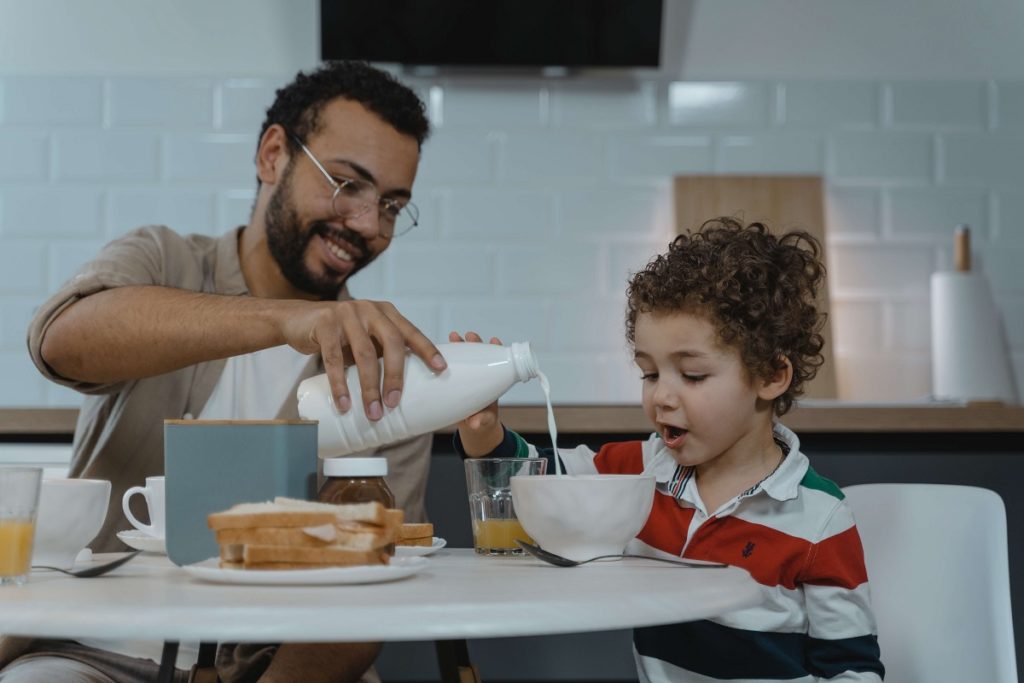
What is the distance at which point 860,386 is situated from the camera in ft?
8.82

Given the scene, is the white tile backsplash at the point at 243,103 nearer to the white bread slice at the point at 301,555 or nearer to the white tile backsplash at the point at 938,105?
the white tile backsplash at the point at 938,105

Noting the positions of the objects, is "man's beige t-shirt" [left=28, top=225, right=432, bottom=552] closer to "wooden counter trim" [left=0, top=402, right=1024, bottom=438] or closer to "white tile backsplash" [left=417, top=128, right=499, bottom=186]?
"wooden counter trim" [left=0, top=402, right=1024, bottom=438]

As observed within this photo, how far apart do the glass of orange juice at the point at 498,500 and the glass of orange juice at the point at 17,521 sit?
389mm

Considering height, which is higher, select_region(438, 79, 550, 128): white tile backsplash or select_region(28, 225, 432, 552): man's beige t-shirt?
select_region(438, 79, 550, 128): white tile backsplash

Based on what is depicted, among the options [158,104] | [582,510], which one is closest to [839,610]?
[582,510]

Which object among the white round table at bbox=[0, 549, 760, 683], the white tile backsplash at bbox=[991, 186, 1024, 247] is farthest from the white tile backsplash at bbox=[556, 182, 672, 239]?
the white round table at bbox=[0, 549, 760, 683]

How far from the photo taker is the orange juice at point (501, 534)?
3.48ft

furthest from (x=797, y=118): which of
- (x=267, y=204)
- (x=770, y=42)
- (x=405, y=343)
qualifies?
(x=405, y=343)

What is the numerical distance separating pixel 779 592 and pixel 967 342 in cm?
153

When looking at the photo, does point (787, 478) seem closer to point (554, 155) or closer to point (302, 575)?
point (302, 575)

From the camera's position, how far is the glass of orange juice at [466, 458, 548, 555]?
1.06 meters

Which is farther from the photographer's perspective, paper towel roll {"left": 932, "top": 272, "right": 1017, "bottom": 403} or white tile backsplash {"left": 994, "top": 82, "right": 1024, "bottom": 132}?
white tile backsplash {"left": 994, "top": 82, "right": 1024, "bottom": 132}

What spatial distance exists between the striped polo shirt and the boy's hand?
26mm

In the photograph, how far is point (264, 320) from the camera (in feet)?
3.63
